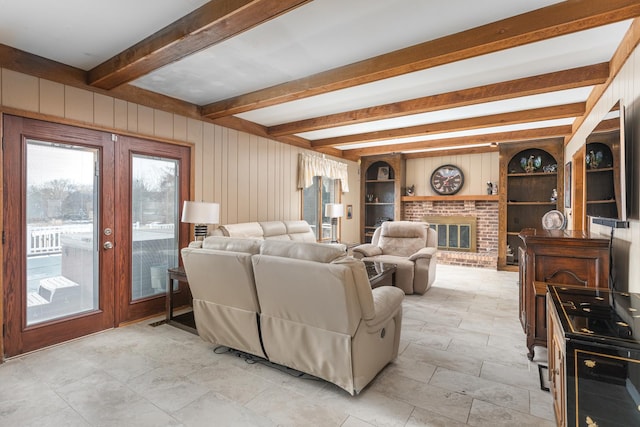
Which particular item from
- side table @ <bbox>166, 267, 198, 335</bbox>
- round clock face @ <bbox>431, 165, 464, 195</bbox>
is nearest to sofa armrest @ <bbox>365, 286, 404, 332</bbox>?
side table @ <bbox>166, 267, 198, 335</bbox>

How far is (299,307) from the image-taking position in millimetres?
2236

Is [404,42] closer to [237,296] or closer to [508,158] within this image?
[237,296]

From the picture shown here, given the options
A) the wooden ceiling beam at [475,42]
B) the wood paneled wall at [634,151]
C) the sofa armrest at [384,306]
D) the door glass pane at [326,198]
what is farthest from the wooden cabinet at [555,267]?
the door glass pane at [326,198]

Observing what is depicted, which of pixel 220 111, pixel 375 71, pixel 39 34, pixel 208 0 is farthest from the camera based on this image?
pixel 220 111

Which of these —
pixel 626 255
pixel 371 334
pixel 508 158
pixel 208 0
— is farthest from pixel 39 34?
pixel 508 158

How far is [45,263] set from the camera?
3.00 meters

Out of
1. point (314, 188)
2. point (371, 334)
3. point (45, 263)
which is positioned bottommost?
point (371, 334)

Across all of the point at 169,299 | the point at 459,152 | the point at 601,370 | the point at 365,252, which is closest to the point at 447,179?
the point at 459,152

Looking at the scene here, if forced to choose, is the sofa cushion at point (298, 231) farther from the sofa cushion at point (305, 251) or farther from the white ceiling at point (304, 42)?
the sofa cushion at point (305, 251)

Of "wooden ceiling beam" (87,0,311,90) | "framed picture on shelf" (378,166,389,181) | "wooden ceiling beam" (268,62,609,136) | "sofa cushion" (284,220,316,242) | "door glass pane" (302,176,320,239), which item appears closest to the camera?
"wooden ceiling beam" (87,0,311,90)

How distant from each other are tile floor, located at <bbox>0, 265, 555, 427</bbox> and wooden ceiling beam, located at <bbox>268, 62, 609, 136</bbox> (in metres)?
2.50

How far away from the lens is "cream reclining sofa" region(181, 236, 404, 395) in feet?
6.78

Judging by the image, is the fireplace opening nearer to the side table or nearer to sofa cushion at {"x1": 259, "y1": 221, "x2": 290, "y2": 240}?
sofa cushion at {"x1": 259, "y1": 221, "x2": 290, "y2": 240}

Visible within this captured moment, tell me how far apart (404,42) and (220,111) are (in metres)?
2.45
